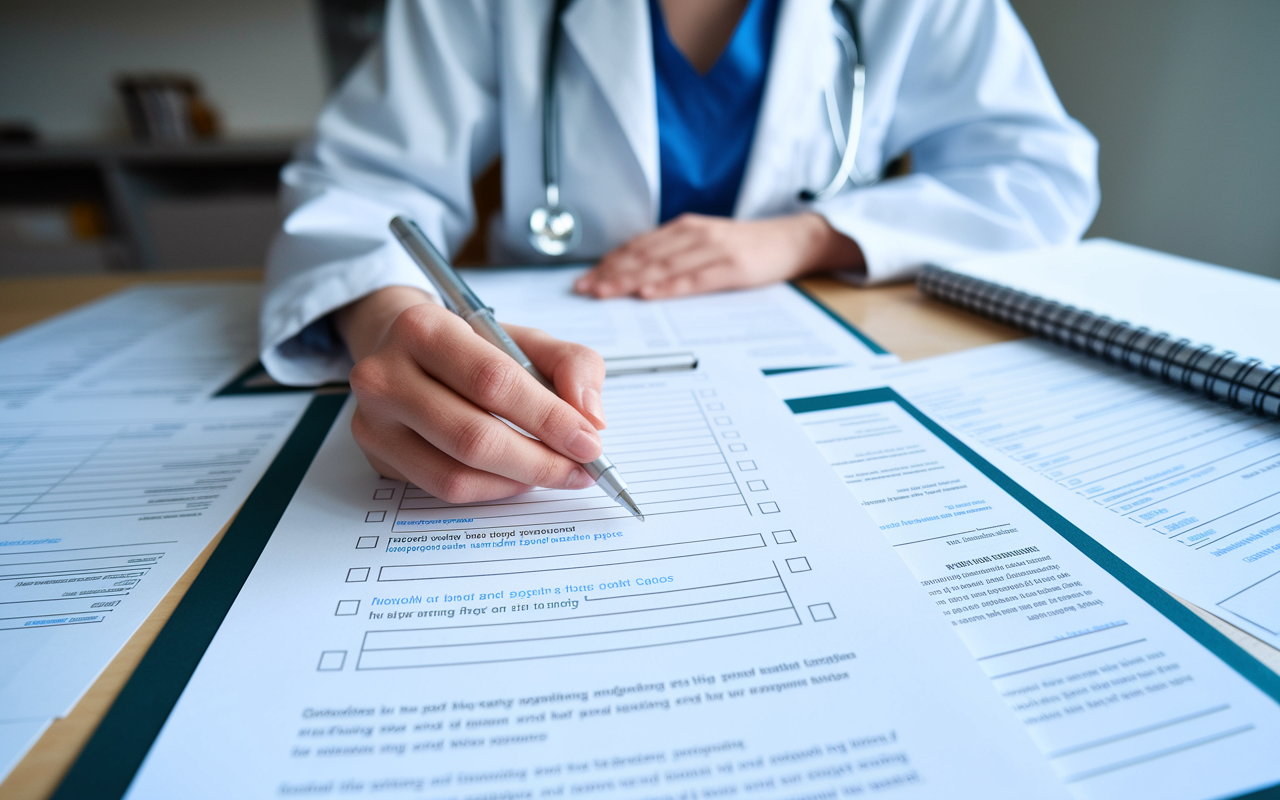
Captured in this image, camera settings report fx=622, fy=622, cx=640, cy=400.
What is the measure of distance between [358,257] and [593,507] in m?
0.35

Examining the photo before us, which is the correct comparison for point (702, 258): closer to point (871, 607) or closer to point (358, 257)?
point (358, 257)

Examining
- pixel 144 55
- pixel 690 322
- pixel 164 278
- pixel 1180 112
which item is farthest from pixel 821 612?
pixel 144 55

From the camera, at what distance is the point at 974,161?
78 cm

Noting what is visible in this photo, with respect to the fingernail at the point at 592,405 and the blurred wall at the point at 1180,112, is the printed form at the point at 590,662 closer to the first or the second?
the fingernail at the point at 592,405

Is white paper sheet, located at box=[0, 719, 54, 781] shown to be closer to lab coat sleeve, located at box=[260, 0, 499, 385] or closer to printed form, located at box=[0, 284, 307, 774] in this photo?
printed form, located at box=[0, 284, 307, 774]

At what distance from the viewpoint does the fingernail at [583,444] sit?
0.30m

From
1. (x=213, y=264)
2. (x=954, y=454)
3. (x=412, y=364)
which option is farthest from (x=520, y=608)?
(x=213, y=264)

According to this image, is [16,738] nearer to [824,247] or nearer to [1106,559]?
[1106,559]

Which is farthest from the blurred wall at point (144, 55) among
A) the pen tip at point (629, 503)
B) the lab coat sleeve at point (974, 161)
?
the pen tip at point (629, 503)

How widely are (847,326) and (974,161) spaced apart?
407 mm

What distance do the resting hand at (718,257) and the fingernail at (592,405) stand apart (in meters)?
0.30

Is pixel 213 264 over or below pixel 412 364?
below

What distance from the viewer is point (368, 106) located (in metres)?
0.71

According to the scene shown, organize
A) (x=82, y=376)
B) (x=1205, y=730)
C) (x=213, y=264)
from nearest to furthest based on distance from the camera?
(x=1205, y=730) → (x=82, y=376) → (x=213, y=264)
